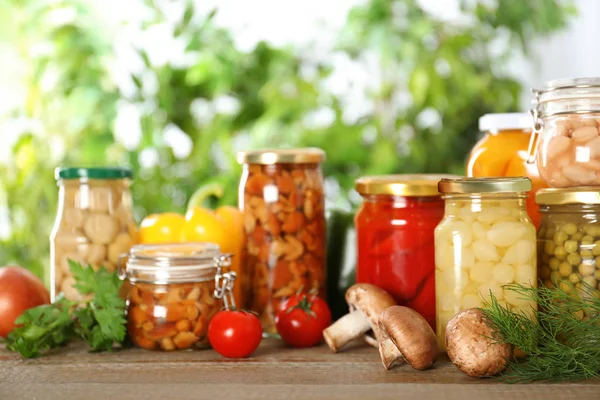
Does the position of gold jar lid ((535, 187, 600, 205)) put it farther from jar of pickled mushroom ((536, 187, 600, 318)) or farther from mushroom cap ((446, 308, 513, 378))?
mushroom cap ((446, 308, 513, 378))

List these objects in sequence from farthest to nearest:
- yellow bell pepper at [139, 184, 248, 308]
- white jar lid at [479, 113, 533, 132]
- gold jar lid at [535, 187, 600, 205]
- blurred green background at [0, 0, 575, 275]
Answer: blurred green background at [0, 0, 575, 275] → yellow bell pepper at [139, 184, 248, 308] → white jar lid at [479, 113, 533, 132] → gold jar lid at [535, 187, 600, 205]

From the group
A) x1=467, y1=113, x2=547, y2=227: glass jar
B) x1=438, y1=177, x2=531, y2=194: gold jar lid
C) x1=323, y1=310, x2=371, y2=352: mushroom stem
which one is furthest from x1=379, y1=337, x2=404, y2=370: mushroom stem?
x1=467, y1=113, x2=547, y2=227: glass jar

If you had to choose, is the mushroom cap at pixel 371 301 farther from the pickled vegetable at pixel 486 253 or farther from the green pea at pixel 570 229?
the green pea at pixel 570 229

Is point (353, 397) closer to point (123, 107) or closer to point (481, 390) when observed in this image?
point (481, 390)

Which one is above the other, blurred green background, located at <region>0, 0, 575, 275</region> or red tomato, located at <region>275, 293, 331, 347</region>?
blurred green background, located at <region>0, 0, 575, 275</region>

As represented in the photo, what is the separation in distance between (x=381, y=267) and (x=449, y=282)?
15 centimetres

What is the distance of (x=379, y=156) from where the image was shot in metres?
2.24

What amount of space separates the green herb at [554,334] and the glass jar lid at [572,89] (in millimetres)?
284

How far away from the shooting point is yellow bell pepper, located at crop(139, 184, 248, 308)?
1.37m

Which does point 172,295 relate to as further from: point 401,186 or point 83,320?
point 401,186

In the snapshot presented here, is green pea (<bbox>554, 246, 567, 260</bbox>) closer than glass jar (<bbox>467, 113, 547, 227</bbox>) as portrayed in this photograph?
Yes

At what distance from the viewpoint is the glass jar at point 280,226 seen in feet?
4.23

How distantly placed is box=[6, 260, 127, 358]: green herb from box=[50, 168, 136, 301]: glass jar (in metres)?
0.08

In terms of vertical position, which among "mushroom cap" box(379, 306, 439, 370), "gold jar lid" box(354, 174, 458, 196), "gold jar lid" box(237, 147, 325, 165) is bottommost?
"mushroom cap" box(379, 306, 439, 370)
